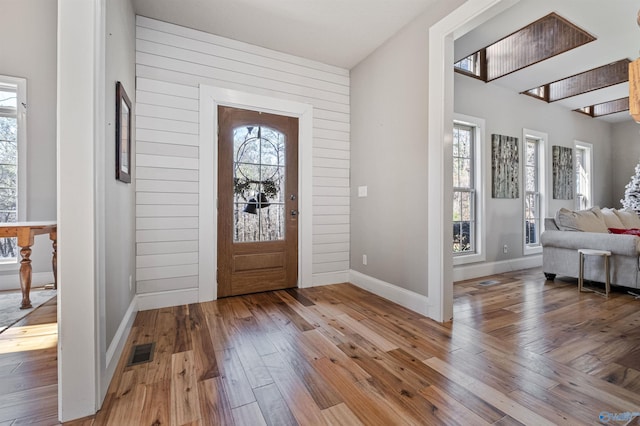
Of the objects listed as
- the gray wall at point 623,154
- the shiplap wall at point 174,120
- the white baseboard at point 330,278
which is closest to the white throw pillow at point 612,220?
the gray wall at point 623,154

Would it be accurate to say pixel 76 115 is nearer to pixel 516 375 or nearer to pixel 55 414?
pixel 55 414

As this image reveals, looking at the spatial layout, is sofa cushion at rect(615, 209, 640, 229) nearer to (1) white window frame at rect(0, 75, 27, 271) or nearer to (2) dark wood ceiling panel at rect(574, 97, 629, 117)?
(2) dark wood ceiling panel at rect(574, 97, 629, 117)

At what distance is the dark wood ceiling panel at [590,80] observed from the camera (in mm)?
4188

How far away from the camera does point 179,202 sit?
2.88 metres

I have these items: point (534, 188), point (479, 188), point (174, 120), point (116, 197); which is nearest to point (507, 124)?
point (479, 188)

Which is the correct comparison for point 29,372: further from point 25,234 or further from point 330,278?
point 330,278

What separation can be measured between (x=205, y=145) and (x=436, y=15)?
2.45m

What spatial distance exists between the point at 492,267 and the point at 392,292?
2.07 metres

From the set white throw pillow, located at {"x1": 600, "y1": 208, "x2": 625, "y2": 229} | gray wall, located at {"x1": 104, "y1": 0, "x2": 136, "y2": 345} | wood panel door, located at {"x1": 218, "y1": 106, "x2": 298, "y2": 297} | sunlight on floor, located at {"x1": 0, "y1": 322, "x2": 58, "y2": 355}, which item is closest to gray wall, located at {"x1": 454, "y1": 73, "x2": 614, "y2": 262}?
white throw pillow, located at {"x1": 600, "y1": 208, "x2": 625, "y2": 229}

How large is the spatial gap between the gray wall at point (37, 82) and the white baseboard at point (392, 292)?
12.1 ft

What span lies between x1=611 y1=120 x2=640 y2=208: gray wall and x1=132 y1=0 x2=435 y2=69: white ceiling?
6483 mm

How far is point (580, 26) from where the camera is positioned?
3115mm

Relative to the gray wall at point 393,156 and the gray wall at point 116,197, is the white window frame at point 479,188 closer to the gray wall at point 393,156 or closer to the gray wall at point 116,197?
the gray wall at point 393,156

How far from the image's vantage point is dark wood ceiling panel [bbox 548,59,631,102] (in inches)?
165
